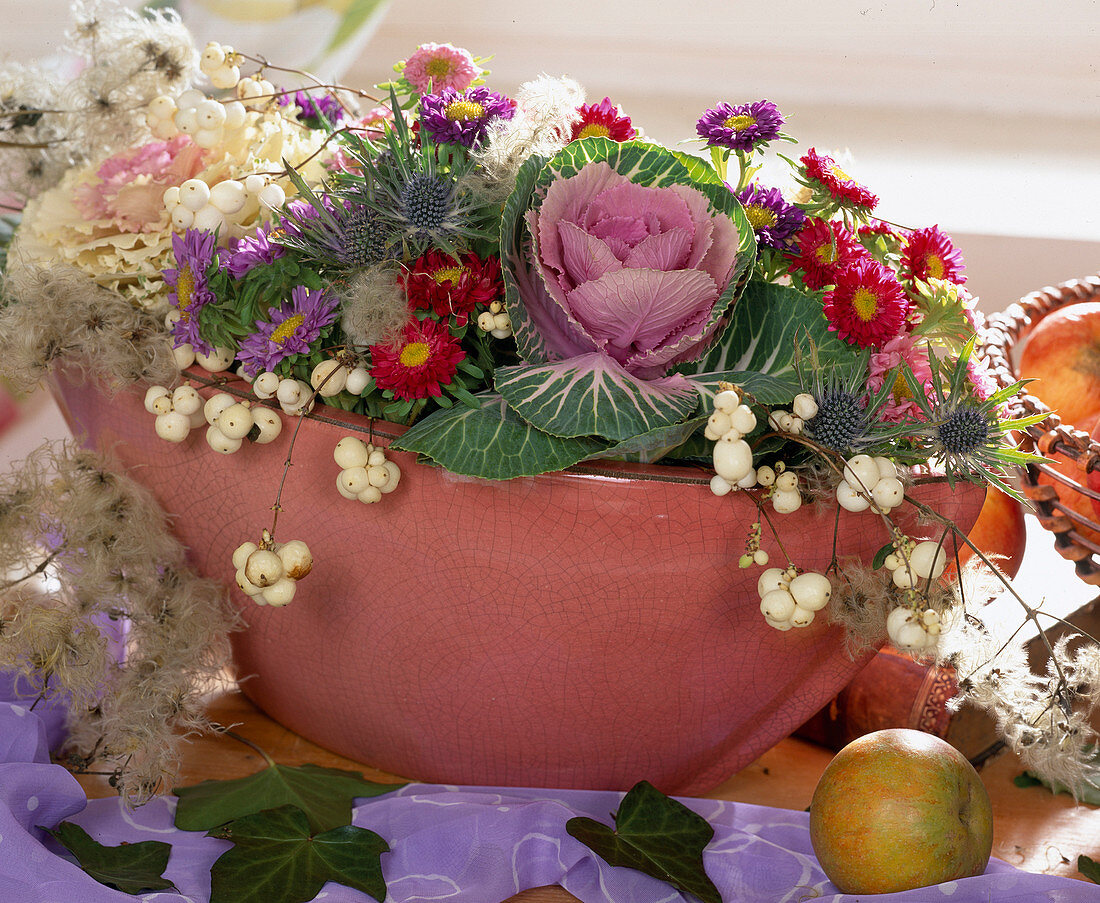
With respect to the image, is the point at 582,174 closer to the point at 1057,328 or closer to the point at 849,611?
the point at 849,611

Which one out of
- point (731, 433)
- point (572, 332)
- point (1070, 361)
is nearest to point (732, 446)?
point (731, 433)

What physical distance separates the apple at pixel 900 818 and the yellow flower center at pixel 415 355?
0.29 metres

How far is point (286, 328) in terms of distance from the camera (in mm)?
481

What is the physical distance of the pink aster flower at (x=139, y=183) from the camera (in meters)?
0.58

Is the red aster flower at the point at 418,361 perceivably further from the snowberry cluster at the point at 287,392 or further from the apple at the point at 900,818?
the apple at the point at 900,818

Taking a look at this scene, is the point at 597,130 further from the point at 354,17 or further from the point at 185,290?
the point at 354,17

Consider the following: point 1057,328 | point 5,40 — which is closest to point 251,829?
point 1057,328

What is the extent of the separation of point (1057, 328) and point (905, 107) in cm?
42

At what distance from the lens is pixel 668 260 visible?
45 centimetres

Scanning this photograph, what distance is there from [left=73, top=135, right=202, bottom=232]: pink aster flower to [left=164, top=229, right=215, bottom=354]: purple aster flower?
6cm

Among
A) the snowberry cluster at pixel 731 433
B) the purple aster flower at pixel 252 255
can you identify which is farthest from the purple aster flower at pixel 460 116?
the snowberry cluster at pixel 731 433

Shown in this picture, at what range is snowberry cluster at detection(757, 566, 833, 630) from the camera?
43cm

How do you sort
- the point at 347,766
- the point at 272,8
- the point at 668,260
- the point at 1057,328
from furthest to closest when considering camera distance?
the point at 272,8 < the point at 1057,328 < the point at 347,766 < the point at 668,260

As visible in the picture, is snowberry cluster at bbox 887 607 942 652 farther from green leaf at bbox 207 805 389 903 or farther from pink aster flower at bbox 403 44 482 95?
pink aster flower at bbox 403 44 482 95
